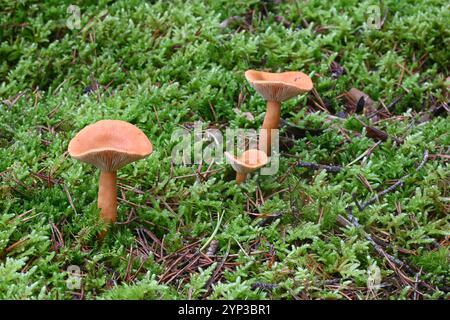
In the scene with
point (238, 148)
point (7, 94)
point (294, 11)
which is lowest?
point (238, 148)

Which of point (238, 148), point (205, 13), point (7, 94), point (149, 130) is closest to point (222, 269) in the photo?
point (238, 148)

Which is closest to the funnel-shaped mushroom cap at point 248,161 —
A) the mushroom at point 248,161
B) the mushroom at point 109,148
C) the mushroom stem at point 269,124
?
the mushroom at point 248,161

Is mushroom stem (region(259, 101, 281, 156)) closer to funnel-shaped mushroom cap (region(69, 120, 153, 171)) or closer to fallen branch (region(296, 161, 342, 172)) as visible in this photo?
fallen branch (region(296, 161, 342, 172))

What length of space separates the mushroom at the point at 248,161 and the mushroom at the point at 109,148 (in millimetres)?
502

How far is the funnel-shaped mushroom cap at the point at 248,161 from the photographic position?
2627mm

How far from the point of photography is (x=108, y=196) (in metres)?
2.42

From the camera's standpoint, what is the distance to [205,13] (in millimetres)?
3879

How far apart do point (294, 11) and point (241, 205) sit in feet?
5.98

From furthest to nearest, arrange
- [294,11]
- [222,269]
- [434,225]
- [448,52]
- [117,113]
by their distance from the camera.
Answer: [294,11] < [448,52] < [117,113] < [434,225] < [222,269]

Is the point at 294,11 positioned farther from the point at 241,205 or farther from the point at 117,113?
the point at 241,205

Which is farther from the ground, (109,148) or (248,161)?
(109,148)

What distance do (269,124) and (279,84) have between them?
0.36 m

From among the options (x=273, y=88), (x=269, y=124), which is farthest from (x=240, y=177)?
(x=273, y=88)

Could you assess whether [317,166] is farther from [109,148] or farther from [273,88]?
[109,148]
